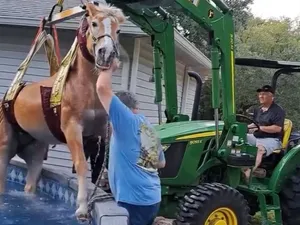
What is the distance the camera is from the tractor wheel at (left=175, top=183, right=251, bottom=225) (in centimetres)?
433

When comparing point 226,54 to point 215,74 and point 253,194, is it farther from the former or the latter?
point 253,194

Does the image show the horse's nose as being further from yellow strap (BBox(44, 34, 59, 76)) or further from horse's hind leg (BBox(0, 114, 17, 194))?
horse's hind leg (BBox(0, 114, 17, 194))

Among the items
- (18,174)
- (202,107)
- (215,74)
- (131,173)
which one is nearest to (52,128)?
(131,173)

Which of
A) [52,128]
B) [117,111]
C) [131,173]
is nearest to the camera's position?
[117,111]

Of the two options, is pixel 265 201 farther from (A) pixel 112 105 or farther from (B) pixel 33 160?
(A) pixel 112 105

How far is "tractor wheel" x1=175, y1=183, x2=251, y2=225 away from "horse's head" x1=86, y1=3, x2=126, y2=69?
1.67m

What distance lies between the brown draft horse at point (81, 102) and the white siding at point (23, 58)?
347 cm

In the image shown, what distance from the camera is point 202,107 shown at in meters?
20.1

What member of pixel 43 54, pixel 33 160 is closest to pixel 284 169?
pixel 33 160

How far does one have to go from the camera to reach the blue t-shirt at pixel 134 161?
2950 mm

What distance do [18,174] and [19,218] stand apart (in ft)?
5.45

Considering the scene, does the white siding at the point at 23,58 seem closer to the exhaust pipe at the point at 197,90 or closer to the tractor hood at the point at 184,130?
the exhaust pipe at the point at 197,90

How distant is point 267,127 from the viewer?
5.59 m

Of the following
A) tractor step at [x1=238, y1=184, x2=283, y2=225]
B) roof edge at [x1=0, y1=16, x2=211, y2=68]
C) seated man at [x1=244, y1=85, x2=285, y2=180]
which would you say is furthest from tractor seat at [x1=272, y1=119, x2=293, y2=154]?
roof edge at [x1=0, y1=16, x2=211, y2=68]
